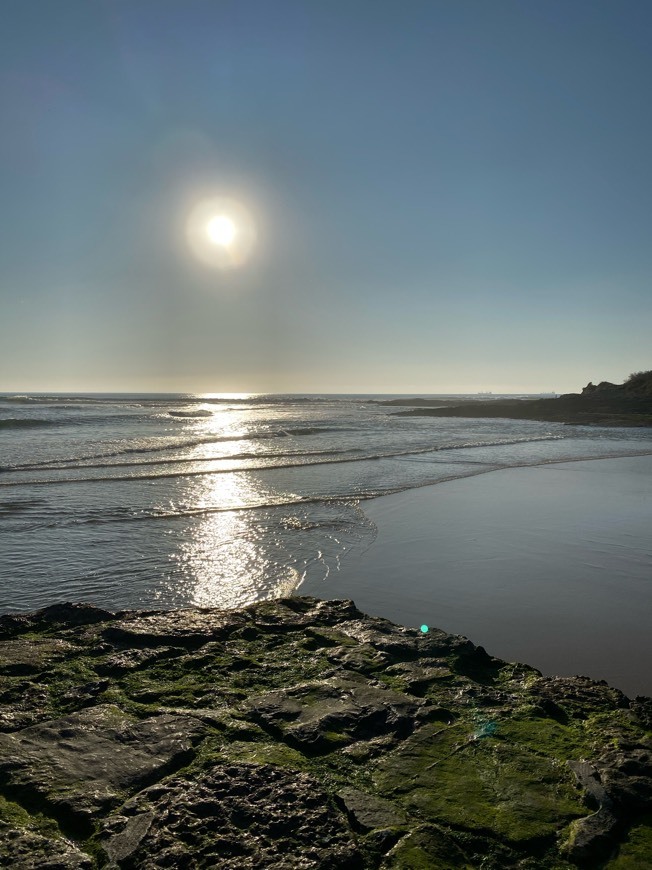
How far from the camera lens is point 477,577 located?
696 cm

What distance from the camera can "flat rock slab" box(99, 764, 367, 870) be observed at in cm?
225

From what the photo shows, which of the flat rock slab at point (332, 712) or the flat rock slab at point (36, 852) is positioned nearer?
the flat rock slab at point (36, 852)

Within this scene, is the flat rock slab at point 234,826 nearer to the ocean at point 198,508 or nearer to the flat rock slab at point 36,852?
the flat rock slab at point 36,852

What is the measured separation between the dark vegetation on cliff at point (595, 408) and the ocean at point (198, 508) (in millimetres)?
17380

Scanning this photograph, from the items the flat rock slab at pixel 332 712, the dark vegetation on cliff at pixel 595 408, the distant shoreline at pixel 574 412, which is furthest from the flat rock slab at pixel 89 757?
the dark vegetation on cliff at pixel 595 408

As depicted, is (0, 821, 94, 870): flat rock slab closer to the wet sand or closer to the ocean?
the wet sand

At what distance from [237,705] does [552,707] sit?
2013 millimetres

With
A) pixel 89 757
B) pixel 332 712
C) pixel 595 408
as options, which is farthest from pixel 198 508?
pixel 595 408

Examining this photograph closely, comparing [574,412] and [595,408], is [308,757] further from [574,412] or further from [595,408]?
[595,408]

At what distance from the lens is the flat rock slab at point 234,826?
2246 millimetres

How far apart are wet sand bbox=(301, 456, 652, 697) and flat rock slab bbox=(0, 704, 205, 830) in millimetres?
3077

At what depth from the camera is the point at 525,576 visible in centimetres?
698

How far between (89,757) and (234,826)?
0.96 meters

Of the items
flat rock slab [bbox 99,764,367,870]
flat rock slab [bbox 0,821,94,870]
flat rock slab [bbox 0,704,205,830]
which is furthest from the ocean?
flat rock slab [bbox 0,821,94,870]
